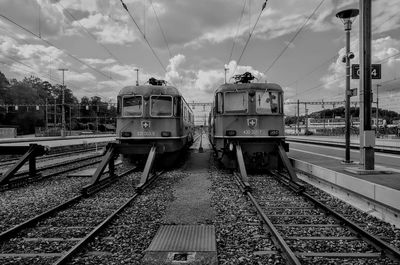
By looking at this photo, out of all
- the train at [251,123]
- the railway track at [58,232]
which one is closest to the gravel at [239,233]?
the railway track at [58,232]

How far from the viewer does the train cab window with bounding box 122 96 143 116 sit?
13.9 metres

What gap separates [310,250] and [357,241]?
0.89 meters

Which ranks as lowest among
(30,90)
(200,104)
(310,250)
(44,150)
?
(310,250)

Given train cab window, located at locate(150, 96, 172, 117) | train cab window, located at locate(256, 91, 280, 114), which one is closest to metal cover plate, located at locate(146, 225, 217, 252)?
train cab window, located at locate(256, 91, 280, 114)

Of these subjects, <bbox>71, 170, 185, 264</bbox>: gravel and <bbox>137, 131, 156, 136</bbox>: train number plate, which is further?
<bbox>137, 131, 156, 136</bbox>: train number plate

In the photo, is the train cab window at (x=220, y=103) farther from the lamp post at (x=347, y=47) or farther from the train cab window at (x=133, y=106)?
the lamp post at (x=347, y=47)

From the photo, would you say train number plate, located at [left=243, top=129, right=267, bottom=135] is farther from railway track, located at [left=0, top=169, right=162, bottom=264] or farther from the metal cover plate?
the metal cover plate

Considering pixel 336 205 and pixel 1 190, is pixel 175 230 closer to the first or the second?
pixel 336 205

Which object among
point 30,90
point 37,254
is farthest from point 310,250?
point 30,90

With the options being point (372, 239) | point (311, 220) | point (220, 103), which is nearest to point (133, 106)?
point (220, 103)

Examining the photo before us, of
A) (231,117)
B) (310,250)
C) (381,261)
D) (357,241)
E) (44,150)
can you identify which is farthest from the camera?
(231,117)

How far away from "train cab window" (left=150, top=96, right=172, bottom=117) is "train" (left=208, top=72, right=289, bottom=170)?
195cm

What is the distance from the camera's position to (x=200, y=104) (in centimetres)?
6444

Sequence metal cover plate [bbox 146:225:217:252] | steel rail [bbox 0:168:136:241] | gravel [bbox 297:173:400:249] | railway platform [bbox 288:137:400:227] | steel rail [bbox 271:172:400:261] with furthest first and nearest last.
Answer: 1. railway platform [bbox 288:137:400:227]
2. gravel [bbox 297:173:400:249]
3. steel rail [bbox 0:168:136:241]
4. metal cover plate [bbox 146:225:217:252]
5. steel rail [bbox 271:172:400:261]
